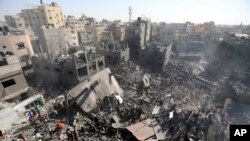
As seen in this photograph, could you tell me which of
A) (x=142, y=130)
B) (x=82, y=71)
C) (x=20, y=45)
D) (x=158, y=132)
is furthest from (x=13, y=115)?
(x=20, y=45)

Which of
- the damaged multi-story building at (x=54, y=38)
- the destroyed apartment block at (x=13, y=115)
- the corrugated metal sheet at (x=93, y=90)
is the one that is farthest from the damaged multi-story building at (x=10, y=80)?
the damaged multi-story building at (x=54, y=38)

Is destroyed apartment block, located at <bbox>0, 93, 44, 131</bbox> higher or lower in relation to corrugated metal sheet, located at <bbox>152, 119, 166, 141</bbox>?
higher

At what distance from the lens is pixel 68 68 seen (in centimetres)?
2875

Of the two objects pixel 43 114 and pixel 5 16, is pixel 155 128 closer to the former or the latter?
pixel 43 114

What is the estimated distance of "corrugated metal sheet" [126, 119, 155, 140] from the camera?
48.2 ft

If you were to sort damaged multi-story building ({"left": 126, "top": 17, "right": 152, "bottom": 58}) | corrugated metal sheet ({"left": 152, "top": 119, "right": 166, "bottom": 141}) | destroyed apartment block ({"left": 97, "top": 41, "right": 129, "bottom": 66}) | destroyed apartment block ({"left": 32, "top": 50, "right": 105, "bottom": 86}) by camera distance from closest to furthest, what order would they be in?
corrugated metal sheet ({"left": 152, "top": 119, "right": 166, "bottom": 141}), destroyed apartment block ({"left": 32, "top": 50, "right": 105, "bottom": 86}), destroyed apartment block ({"left": 97, "top": 41, "right": 129, "bottom": 66}), damaged multi-story building ({"left": 126, "top": 17, "right": 152, "bottom": 58})

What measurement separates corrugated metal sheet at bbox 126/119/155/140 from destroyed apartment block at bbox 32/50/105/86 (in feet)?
55.3

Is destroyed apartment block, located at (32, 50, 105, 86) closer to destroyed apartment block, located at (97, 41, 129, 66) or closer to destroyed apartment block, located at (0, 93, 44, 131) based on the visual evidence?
destroyed apartment block, located at (97, 41, 129, 66)

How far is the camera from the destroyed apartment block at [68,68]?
93.9 feet

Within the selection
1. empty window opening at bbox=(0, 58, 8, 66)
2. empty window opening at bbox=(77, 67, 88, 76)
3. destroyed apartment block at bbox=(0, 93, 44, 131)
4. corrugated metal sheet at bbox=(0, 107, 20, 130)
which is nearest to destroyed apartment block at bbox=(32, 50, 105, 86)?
empty window opening at bbox=(77, 67, 88, 76)

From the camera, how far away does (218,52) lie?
5428 cm

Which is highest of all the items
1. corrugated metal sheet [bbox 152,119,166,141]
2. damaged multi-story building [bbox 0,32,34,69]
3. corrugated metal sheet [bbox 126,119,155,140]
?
damaged multi-story building [bbox 0,32,34,69]

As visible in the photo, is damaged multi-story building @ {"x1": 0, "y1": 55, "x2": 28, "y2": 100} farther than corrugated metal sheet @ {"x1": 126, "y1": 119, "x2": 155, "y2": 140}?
Yes

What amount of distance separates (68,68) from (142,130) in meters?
19.5
